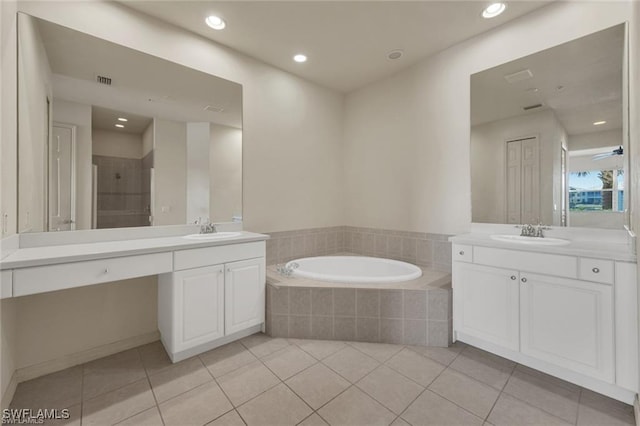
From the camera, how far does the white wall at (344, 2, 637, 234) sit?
2.08m

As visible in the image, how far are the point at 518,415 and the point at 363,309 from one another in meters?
1.09

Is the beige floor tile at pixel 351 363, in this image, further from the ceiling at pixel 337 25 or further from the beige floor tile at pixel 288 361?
the ceiling at pixel 337 25

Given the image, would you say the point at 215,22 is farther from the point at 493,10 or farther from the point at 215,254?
the point at 493,10

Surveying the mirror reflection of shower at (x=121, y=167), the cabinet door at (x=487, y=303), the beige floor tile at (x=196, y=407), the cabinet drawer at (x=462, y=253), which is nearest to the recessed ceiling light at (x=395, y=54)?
the cabinet drawer at (x=462, y=253)

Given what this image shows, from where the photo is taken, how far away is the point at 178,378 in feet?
5.90

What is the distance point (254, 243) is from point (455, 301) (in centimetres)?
168

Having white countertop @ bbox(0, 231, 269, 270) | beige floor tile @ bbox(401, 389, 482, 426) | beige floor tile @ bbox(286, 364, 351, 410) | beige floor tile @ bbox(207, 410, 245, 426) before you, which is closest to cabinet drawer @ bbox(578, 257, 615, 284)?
beige floor tile @ bbox(401, 389, 482, 426)

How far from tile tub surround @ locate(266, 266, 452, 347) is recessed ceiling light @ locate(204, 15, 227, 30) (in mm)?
2183

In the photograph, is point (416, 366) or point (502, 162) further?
point (502, 162)

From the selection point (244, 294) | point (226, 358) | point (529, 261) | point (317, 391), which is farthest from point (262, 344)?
point (529, 261)

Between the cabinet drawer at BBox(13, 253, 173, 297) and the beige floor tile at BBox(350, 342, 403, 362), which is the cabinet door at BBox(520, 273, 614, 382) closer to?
the beige floor tile at BBox(350, 342, 403, 362)

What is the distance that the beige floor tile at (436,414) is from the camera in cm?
144

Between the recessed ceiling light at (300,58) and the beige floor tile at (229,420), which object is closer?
the beige floor tile at (229,420)

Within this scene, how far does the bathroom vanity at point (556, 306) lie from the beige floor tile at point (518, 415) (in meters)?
0.39
